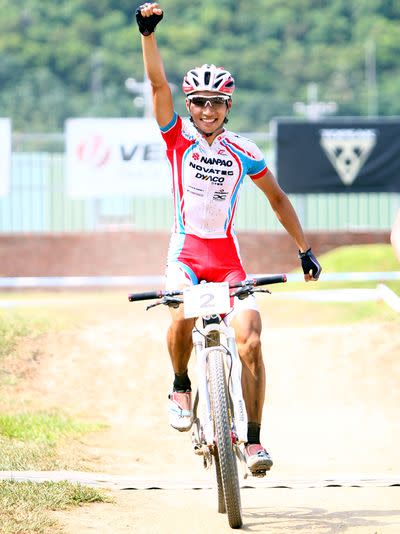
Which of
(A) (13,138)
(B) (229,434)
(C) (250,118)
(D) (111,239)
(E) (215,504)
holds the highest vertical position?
(C) (250,118)

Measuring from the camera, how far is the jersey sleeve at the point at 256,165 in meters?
6.74

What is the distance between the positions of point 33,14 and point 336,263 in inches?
1834

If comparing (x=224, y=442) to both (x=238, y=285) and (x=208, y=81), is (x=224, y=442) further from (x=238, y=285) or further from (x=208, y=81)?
(x=208, y=81)

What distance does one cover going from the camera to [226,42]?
201 feet

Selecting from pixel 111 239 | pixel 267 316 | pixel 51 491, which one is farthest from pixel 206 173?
pixel 111 239

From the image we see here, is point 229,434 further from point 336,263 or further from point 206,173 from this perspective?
point 336,263

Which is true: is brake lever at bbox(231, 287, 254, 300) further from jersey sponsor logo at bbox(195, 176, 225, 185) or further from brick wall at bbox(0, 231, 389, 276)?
brick wall at bbox(0, 231, 389, 276)

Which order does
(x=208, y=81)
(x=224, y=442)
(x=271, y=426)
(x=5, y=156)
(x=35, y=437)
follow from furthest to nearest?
(x=5, y=156)
(x=271, y=426)
(x=35, y=437)
(x=208, y=81)
(x=224, y=442)

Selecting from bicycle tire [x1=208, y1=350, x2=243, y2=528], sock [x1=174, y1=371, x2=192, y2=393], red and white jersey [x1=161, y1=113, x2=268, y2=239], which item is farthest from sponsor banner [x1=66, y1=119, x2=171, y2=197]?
bicycle tire [x1=208, y1=350, x2=243, y2=528]

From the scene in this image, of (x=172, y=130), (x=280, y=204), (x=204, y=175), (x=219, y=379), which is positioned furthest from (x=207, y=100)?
(x=219, y=379)

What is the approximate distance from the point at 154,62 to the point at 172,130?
0.39 m

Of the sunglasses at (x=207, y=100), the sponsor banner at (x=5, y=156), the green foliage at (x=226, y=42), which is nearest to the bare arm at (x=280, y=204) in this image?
the sunglasses at (x=207, y=100)

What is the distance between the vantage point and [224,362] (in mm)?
6160

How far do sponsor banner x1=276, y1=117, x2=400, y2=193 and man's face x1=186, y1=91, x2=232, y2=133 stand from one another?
41.5 feet
